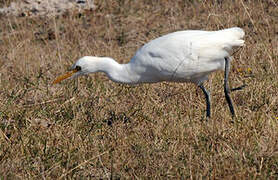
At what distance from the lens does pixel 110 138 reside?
4.32 m

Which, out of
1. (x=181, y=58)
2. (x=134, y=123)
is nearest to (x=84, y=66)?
(x=134, y=123)

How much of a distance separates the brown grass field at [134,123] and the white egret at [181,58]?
40cm

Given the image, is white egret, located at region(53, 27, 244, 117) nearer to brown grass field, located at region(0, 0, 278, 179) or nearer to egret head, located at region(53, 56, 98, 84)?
egret head, located at region(53, 56, 98, 84)

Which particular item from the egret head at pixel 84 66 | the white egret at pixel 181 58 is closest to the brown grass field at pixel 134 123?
the egret head at pixel 84 66

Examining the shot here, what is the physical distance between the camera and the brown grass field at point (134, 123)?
3518 millimetres

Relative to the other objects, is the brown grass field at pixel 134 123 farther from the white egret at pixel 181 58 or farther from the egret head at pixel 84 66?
the white egret at pixel 181 58

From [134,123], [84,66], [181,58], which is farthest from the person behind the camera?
[84,66]

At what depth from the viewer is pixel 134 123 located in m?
4.70

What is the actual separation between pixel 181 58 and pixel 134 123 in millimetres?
808

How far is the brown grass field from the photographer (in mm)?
3518

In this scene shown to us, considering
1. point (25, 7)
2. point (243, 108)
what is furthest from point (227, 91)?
point (25, 7)

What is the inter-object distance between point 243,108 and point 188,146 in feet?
3.96

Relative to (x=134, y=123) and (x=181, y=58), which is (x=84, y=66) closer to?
(x=134, y=123)

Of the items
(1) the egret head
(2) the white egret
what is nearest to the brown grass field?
(1) the egret head
